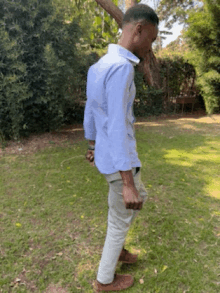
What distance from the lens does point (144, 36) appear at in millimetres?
1537

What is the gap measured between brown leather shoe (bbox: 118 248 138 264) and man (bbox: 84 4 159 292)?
1.61 ft

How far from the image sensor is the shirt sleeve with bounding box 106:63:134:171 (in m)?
1.38

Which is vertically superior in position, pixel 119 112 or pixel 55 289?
pixel 119 112

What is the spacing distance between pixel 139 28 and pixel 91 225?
7.62ft

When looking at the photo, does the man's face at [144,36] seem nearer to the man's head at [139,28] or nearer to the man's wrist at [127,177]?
the man's head at [139,28]

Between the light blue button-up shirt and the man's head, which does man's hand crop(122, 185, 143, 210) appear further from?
the man's head

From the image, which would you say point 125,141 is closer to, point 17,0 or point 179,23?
point 17,0

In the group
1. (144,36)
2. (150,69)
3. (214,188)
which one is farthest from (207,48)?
(144,36)

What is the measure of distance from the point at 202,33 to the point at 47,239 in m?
9.20

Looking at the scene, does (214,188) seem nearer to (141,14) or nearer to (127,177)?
(127,177)

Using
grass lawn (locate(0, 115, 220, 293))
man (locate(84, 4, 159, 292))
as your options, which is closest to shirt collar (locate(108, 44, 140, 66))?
man (locate(84, 4, 159, 292))

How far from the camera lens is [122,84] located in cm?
138

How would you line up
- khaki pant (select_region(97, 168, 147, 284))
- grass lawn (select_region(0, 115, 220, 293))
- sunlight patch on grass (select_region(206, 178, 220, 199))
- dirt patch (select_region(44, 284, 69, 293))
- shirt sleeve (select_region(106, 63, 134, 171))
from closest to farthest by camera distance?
shirt sleeve (select_region(106, 63, 134, 171))
khaki pant (select_region(97, 168, 147, 284))
dirt patch (select_region(44, 284, 69, 293))
grass lawn (select_region(0, 115, 220, 293))
sunlight patch on grass (select_region(206, 178, 220, 199))

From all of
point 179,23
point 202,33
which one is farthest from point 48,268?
point 179,23
